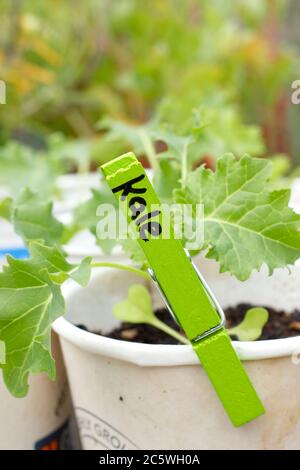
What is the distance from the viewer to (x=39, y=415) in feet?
1.75

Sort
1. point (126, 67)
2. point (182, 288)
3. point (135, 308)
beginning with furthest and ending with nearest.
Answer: point (126, 67) → point (135, 308) → point (182, 288)

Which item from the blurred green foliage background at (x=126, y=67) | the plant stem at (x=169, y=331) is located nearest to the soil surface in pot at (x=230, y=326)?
the plant stem at (x=169, y=331)

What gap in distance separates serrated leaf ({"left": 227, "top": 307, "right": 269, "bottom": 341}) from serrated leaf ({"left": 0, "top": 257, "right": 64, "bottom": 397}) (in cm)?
14

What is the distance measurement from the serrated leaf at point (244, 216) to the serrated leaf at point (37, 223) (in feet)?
0.44

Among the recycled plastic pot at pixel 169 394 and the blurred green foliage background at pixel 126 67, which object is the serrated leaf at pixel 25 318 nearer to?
the recycled plastic pot at pixel 169 394

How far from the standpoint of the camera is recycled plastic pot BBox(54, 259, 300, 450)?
412 millimetres

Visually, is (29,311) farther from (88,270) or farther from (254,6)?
(254,6)

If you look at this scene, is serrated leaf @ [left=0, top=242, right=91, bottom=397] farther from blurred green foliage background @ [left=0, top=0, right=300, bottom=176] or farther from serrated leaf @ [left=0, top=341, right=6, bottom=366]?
blurred green foliage background @ [left=0, top=0, right=300, bottom=176]

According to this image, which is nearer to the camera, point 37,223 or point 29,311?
point 29,311

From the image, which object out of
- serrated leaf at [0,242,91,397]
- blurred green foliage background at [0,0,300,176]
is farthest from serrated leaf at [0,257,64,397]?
blurred green foliage background at [0,0,300,176]

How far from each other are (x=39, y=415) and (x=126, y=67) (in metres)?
1.17

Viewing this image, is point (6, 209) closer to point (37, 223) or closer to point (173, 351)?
point (37, 223)

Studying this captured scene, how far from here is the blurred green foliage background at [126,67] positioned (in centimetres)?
139

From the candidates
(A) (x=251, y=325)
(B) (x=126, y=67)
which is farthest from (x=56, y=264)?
(B) (x=126, y=67)
